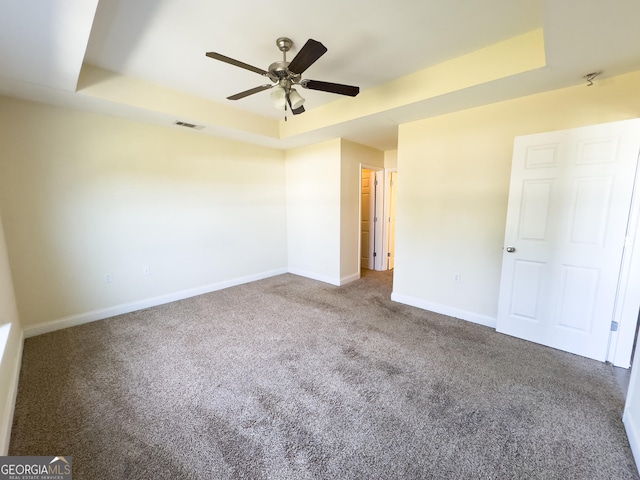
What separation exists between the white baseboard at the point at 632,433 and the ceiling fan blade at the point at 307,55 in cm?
279

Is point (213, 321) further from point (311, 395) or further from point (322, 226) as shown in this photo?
point (322, 226)

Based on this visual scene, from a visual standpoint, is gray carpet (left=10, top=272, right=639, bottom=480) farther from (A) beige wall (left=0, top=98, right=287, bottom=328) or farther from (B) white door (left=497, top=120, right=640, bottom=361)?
(A) beige wall (left=0, top=98, right=287, bottom=328)

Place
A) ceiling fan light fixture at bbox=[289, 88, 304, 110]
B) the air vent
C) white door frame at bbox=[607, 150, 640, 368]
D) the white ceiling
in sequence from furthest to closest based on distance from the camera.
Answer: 1. the air vent
2. ceiling fan light fixture at bbox=[289, 88, 304, 110]
3. white door frame at bbox=[607, 150, 640, 368]
4. the white ceiling

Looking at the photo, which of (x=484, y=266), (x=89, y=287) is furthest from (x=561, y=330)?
(x=89, y=287)

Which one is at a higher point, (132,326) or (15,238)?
(15,238)

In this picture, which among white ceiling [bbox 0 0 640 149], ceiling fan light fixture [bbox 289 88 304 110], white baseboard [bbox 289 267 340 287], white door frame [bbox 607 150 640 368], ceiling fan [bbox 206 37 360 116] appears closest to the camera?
white ceiling [bbox 0 0 640 149]

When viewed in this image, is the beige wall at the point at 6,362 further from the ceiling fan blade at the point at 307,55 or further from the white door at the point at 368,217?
the white door at the point at 368,217

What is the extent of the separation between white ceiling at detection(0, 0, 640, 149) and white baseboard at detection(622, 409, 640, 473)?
7.40 feet

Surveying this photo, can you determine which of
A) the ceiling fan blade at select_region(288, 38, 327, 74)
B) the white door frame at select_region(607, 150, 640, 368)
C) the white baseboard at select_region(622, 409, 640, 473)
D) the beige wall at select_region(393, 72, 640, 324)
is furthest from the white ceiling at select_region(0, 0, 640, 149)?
the white baseboard at select_region(622, 409, 640, 473)

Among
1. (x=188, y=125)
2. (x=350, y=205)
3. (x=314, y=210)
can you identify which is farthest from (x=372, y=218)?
(x=188, y=125)

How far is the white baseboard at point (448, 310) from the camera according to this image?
2868 mm

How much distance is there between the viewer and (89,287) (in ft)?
9.86

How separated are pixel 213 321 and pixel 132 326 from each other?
2.83 feet

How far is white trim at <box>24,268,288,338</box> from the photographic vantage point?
9.00 feet
